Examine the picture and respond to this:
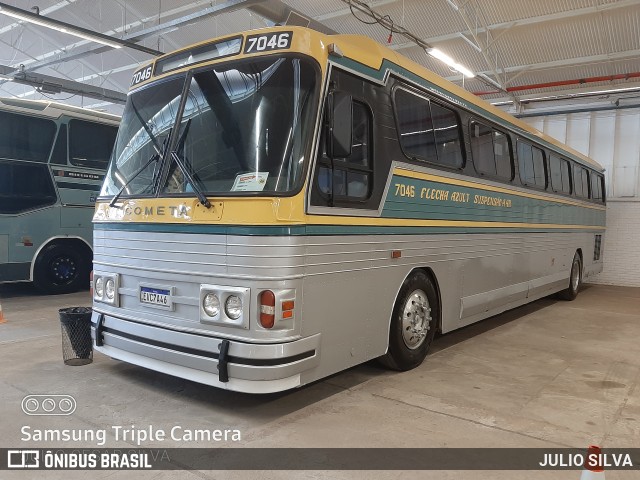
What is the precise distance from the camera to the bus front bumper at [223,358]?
3686 millimetres

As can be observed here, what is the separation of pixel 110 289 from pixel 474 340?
4.85 m

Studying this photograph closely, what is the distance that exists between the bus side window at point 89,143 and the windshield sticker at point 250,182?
24.3 feet

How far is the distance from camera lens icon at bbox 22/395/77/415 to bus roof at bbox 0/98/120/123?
6859 mm

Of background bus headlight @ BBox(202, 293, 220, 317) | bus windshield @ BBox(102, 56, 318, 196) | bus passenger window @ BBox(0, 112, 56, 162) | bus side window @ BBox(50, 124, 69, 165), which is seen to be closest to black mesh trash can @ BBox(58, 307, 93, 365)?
bus windshield @ BBox(102, 56, 318, 196)

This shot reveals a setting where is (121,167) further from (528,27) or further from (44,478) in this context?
(528,27)

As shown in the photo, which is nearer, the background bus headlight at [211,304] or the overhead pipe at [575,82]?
the background bus headlight at [211,304]

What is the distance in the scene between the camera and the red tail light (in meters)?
3.65

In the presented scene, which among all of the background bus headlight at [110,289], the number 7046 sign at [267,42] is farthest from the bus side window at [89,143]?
the number 7046 sign at [267,42]

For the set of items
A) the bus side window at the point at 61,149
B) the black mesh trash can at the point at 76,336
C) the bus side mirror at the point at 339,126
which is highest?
the bus side window at the point at 61,149

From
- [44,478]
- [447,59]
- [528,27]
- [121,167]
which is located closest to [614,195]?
[528,27]

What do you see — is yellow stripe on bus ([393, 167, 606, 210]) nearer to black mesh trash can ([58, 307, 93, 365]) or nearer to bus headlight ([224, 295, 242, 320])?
bus headlight ([224, 295, 242, 320])

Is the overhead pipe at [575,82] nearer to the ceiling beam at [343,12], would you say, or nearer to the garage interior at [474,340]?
the garage interior at [474,340]

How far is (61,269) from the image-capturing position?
10000 mm

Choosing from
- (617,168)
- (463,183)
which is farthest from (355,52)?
(617,168)
